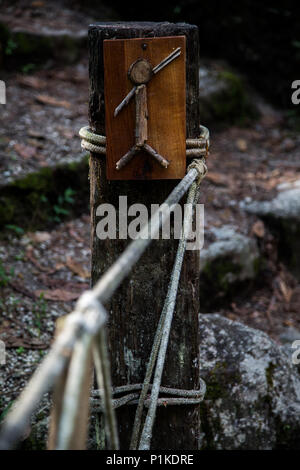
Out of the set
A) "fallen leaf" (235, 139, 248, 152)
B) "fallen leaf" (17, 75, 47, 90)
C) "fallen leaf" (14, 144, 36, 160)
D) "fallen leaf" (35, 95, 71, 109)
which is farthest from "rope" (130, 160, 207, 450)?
"fallen leaf" (235, 139, 248, 152)

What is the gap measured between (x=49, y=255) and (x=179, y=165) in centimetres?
194

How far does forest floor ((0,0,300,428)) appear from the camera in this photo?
8.28 ft

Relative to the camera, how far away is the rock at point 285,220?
12.3 ft

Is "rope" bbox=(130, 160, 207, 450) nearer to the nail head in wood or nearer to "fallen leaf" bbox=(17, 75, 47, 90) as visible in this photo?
the nail head in wood

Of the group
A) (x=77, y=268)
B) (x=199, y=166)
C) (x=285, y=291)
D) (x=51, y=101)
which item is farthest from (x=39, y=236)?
(x=199, y=166)

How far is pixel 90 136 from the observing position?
1350mm

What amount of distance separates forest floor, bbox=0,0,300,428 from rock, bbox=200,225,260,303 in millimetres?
Answer: 119

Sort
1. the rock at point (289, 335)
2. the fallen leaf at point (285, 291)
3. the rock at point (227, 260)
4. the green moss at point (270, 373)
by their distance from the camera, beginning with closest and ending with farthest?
the green moss at point (270, 373)
the rock at point (289, 335)
the rock at point (227, 260)
the fallen leaf at point (285, 291)

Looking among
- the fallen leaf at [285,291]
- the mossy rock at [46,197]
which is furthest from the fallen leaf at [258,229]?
the mossy rock at [46,197]

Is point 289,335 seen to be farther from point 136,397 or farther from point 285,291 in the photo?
point 136,397

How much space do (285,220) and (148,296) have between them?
2567 mm

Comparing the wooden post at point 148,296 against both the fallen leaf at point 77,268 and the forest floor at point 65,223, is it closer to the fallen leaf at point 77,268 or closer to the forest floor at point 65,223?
the forest floor at point 65,223

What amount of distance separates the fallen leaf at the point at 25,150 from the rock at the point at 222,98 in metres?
1.96

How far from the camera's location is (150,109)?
125 centimetres
